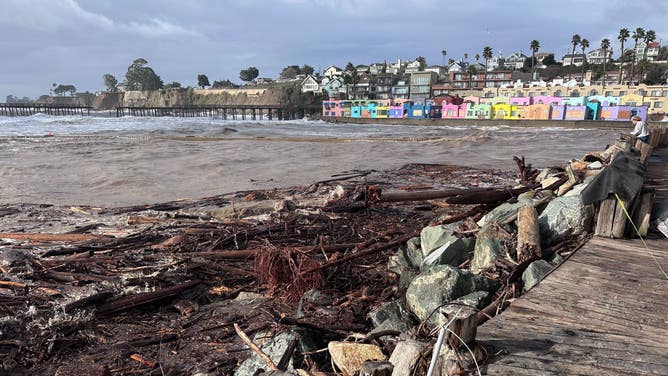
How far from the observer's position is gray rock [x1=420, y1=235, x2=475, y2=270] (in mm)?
5137

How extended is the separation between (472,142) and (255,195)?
26.3m

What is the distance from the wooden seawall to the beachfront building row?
216 ft

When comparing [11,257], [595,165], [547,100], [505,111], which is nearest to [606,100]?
[547,100]

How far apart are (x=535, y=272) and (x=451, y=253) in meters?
1.06

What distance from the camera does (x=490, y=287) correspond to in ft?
13.8

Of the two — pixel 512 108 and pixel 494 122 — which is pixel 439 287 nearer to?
pixel 494 122

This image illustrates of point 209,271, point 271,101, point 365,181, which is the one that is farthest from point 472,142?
point 271,101

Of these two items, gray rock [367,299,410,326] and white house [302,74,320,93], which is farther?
white house [302,74,320,93]

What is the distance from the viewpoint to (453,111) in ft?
240

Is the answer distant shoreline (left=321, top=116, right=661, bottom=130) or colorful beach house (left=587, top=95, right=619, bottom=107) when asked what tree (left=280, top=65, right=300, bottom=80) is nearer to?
distant shoreline (left=321, top=116, right=661, bottom=130)

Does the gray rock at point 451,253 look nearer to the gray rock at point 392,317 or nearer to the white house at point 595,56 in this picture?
the gray rock at point 392,317

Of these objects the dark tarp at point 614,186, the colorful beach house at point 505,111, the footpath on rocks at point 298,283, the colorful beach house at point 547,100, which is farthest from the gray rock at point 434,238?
the colorful beach house at point 547,100

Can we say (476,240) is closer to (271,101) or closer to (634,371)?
(634,371)

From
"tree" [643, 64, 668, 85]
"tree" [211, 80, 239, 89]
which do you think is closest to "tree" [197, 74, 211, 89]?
"tree" [211, 80, 239, 89]
